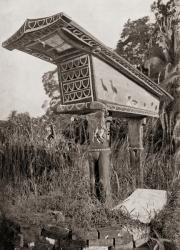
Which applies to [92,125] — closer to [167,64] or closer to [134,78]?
[134,78]

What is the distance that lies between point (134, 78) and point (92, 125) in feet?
3.32

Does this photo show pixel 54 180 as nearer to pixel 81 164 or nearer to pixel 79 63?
pixel 81 164

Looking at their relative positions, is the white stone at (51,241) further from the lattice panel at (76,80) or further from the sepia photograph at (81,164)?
the lattice panel at (76,80)

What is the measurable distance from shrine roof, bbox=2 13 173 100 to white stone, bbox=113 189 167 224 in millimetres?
1432

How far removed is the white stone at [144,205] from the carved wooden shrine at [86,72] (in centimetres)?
29

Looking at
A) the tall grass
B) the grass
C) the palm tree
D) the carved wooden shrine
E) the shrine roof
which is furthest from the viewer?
Answer: the palm tree

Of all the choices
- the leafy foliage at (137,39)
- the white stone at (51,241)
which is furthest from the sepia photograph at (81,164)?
the leafy foliage at (137,39)

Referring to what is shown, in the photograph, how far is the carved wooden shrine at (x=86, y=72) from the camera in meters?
2.50

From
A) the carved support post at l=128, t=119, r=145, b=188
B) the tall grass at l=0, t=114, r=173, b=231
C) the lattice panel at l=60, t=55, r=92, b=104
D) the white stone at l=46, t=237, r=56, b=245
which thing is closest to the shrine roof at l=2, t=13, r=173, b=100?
the lattice panel at l=60, t=55, r=92, b=104

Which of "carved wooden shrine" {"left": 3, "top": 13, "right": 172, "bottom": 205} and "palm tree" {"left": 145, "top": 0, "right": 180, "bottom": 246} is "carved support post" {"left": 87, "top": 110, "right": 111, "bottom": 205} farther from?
"palm tree" {"left": 145, "top": 0, "right": 180, "bottom": 246}

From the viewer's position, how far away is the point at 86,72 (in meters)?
2.86

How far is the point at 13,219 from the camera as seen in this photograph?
9.68 feet

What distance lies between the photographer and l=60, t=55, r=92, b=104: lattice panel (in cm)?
286

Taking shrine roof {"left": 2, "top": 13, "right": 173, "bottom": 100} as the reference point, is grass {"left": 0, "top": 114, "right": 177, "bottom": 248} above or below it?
below
